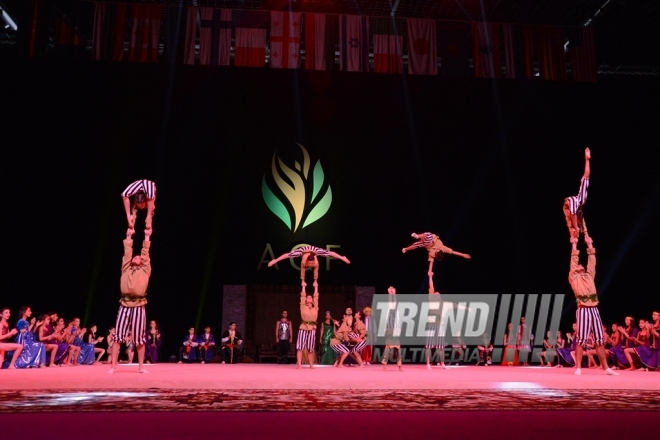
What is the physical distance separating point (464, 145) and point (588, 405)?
34.6 ft

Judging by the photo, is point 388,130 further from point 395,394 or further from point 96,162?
point 395,394

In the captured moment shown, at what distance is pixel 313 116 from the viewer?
13453 millimetres

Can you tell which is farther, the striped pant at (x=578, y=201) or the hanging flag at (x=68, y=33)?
the hanging flag at (x=68, y=33)

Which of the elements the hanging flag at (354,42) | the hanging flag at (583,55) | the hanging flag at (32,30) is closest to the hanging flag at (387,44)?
the hanging flag at (354,42)

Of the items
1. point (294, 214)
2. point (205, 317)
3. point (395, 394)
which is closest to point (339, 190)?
point (294, 214)

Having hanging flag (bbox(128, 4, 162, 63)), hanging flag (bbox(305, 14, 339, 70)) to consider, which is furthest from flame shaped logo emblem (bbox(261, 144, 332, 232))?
hanging flag (bbox(128, 4, 162, 63))

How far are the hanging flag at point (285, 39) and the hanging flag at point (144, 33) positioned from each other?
231 centimetres

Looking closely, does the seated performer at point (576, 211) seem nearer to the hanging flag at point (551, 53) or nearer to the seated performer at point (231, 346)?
the hanging flag at point (551, 53)

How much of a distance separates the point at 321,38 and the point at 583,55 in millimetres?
5556

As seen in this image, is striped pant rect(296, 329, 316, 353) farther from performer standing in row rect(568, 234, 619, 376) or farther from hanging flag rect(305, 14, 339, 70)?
hanging flag rect(305, 14, 339, 70)

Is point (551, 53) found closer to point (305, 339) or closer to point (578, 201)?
point (578, 201)

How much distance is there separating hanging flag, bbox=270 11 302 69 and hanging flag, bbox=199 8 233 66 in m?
0.91

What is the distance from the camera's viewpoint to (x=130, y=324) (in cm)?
711

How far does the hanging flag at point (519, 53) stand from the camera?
12594 mm
